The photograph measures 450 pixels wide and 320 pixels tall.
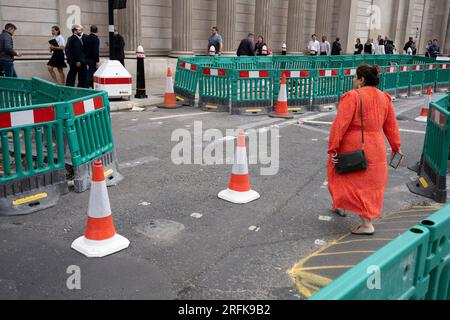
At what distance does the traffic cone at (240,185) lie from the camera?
5652 millimetres

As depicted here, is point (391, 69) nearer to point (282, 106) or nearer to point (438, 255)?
point (282, 106)

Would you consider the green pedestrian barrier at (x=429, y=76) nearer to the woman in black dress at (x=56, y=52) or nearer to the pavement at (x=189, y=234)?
the pavement at (x=189, y=234)

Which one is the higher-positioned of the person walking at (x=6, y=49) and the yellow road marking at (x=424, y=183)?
the person walking at (x=6, y=49)

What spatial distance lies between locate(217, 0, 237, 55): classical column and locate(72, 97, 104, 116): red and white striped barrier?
17046 mm

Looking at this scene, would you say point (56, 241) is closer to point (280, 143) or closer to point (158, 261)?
point (158, 261)

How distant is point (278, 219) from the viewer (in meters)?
5.20

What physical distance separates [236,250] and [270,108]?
26.9 ft

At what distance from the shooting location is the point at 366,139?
15.3ft

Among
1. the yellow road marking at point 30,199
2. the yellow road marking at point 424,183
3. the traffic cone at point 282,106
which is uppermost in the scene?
the traffic cone at point 282,106

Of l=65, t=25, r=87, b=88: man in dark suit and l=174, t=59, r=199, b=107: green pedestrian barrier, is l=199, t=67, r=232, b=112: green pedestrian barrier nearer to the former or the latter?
l=174, t=59, r=199, b=107: green pedestrian barrier

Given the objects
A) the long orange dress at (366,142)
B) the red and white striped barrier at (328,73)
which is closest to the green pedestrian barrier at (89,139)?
the long orange dress at (366,142)

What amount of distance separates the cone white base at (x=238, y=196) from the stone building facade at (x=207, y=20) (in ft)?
39.7

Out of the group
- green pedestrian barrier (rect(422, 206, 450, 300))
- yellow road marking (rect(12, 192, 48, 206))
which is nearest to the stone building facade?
yellow road marking (rect(12, 192, 48, 206))

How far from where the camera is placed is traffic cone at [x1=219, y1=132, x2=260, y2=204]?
18.5ft
